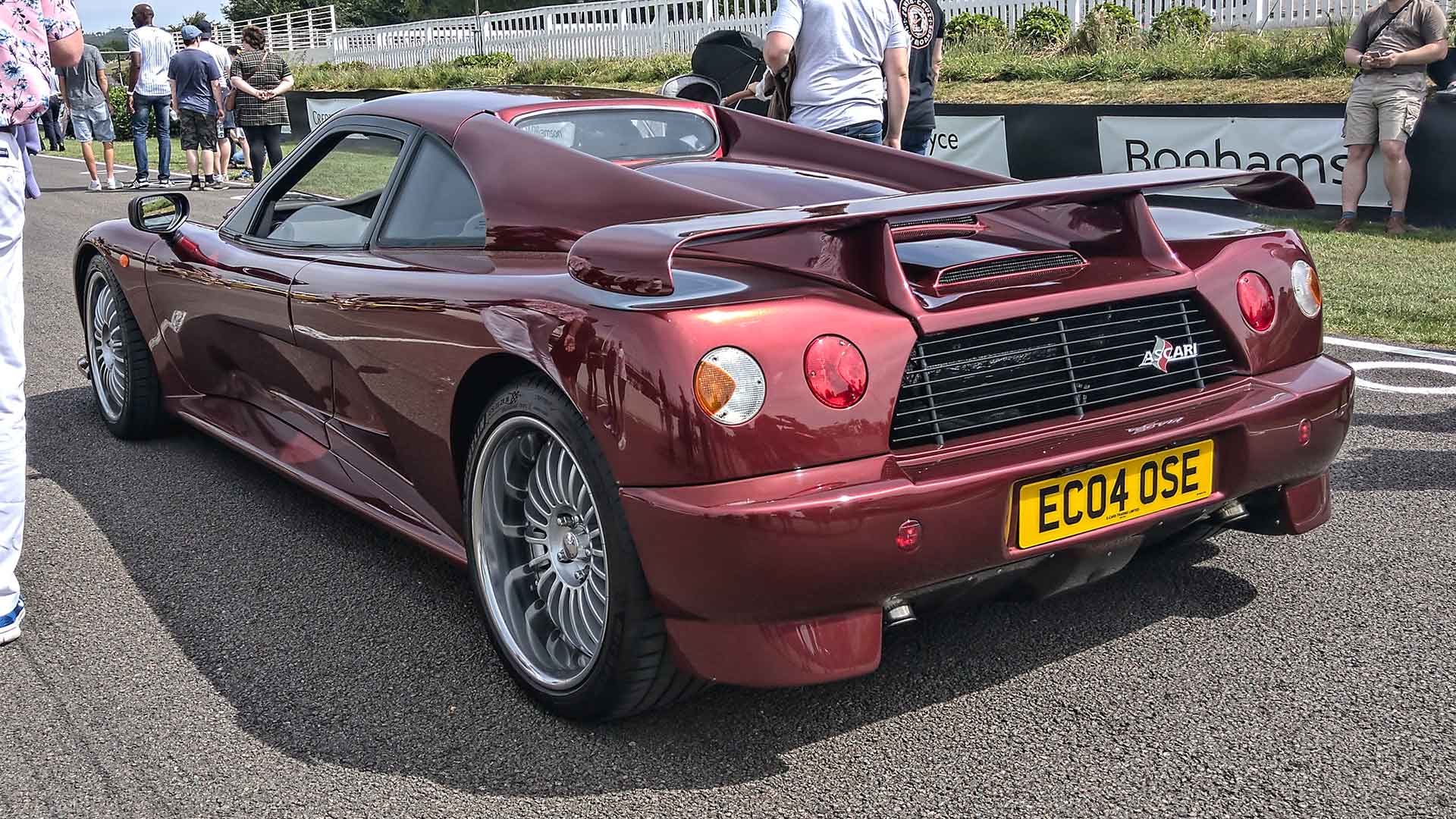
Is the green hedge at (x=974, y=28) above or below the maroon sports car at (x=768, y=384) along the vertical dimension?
above

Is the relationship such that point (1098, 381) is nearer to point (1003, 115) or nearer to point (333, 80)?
point (1003, 115)

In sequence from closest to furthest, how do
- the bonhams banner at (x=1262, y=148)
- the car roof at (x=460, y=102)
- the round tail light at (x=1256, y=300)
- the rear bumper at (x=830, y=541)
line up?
1. the rear bumper at (x=830, y=541)
2. the round tail light at (x=1256, y=300)
3. the car roof at (x=460, y=102)
4. the bonhams banner at (x=1262, y=148)

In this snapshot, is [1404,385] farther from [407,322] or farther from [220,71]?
[220,71]

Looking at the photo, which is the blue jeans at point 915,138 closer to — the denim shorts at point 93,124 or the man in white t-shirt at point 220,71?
the man in white t-shirt at point 220,71

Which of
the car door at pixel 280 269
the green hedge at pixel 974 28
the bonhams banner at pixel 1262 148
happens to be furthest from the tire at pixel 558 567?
A: the green hedge at pixel 974 28

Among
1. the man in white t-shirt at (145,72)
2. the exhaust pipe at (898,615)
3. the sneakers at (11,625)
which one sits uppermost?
the man in white t-shirt at (145,72)

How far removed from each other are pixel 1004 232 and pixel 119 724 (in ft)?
7.11

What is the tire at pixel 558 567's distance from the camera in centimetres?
248

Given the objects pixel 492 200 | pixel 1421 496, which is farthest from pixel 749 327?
pixel 1421 496

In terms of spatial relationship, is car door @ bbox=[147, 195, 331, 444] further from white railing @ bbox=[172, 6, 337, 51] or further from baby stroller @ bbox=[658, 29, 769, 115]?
white railing @ bbox=[172, 6, 337, 51]

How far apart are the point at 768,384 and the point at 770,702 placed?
0.81m

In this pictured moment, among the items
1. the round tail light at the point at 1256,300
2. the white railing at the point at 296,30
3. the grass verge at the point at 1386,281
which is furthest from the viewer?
the white railing at the point at 296,30

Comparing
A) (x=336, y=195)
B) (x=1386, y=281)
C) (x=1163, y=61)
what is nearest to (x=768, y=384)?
(x=336, y=195)

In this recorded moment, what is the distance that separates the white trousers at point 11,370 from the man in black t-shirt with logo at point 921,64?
4.99 m
